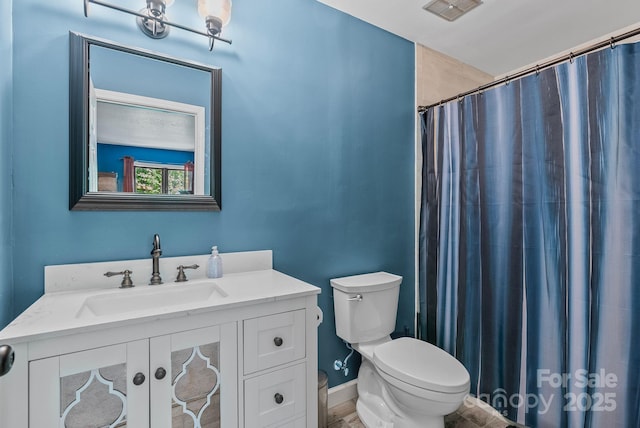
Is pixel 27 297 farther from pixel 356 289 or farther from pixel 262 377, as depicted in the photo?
pixel 356 289

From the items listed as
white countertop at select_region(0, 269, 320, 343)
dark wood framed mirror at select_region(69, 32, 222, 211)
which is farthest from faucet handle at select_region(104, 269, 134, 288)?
dark wood framed mirror at select_region(69, 32, 222, 211)

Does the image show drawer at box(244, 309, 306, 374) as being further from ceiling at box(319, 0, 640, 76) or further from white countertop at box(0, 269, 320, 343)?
ceiling at box(319, 0, 640, 76)

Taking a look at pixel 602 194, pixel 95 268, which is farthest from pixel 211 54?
pixel 602 194

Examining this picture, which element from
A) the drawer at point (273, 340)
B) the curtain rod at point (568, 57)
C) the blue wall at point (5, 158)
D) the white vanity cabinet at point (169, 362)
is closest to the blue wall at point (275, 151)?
the blue wall at point (5, 158)

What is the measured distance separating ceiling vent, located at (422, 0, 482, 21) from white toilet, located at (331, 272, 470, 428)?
160 cm

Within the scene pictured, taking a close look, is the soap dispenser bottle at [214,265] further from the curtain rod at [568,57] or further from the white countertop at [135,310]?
the curtain rod at [568,57]

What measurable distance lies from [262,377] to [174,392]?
294mm

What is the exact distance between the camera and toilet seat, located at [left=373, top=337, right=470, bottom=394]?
134 centimetres

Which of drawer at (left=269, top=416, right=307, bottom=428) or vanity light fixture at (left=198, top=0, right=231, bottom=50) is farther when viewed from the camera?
vanity light fixture at (left=198, top=0, right=231, bottom=50)

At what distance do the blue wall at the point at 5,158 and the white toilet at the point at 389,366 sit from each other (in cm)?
137

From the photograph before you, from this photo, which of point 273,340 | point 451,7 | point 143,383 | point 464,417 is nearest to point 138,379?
point 143,383

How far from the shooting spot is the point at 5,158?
1.06 m

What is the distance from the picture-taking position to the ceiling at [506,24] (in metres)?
1.79

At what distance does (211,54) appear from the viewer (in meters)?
1.47
